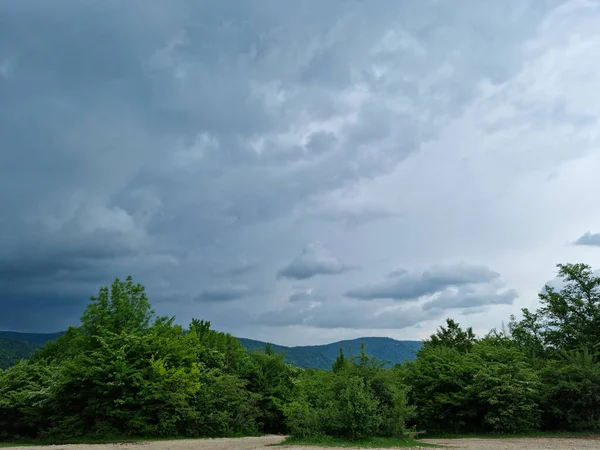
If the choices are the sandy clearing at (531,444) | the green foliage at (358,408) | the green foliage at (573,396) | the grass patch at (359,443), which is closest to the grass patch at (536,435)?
the green foliage at (573,396)

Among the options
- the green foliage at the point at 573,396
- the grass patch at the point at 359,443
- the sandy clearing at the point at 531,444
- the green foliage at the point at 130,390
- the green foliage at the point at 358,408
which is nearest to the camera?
the sandy clearing at the point at 531,444

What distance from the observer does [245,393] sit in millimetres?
37250

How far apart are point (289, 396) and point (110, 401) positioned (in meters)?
15.9

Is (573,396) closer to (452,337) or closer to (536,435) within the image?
(536,435)

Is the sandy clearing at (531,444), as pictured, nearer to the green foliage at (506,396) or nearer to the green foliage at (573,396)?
the green foliage at (506,396)

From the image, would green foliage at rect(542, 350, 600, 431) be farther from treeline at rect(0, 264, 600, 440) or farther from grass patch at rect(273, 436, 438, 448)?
grass patch at rect(273, 436, 438, 448)

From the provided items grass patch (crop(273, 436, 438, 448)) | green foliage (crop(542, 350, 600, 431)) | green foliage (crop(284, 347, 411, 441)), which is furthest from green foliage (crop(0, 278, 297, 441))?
green foliage (crop(542, 350, 600, 431))

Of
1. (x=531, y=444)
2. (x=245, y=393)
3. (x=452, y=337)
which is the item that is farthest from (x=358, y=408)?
(x=452, y=337)

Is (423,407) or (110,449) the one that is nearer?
(110,449)

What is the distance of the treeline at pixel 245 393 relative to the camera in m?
26.3

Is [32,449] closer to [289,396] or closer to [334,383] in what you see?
[334,383]

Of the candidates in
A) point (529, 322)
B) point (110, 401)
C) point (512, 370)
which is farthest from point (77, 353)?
point (529, 322)

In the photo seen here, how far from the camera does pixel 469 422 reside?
3234 centimetres

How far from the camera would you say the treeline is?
26297 mm
